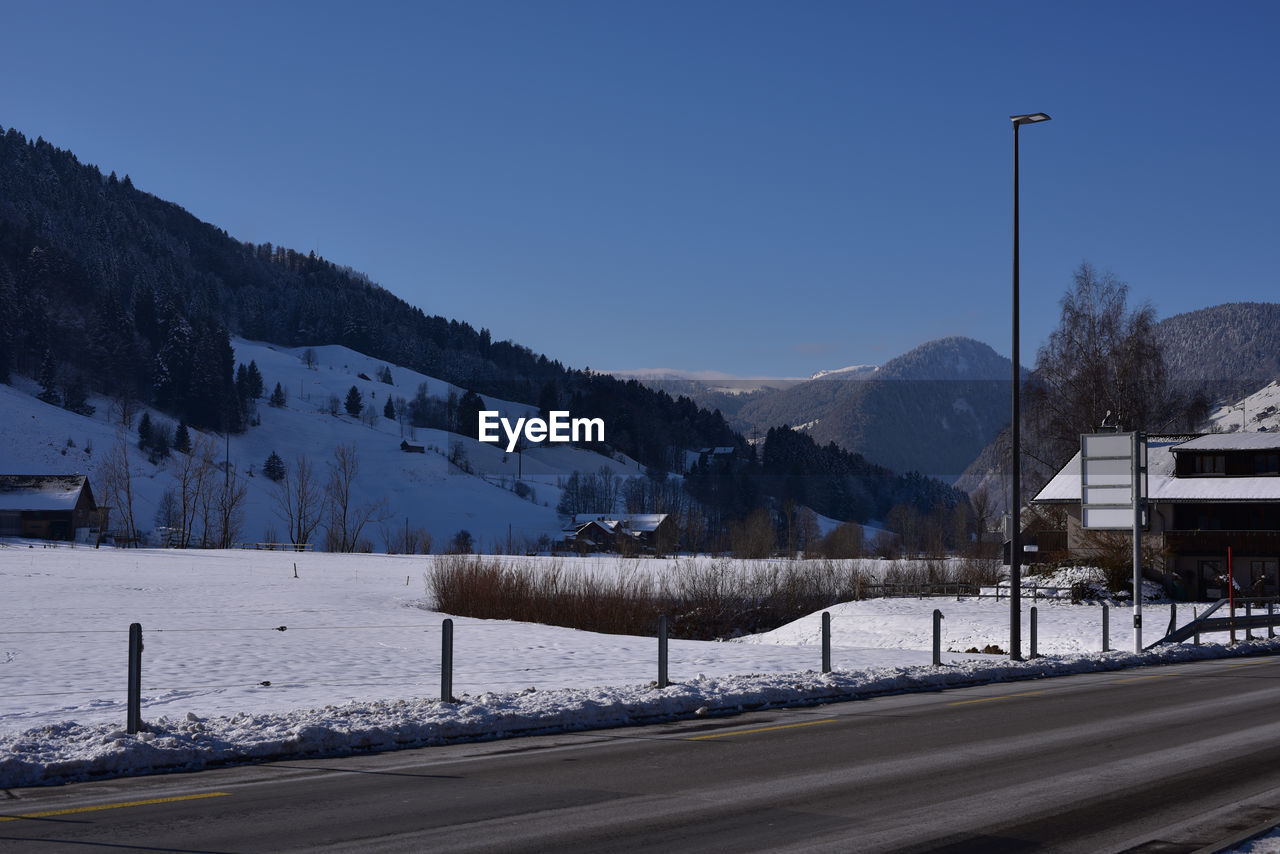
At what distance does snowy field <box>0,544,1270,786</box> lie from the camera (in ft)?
40.7

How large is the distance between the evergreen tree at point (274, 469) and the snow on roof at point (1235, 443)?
158 meters

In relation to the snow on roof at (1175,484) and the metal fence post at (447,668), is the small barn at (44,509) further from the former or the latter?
the metal fence post at (447,668)

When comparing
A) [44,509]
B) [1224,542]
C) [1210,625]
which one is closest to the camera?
[1210,625]

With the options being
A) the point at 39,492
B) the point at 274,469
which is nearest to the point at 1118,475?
the point at 39,492

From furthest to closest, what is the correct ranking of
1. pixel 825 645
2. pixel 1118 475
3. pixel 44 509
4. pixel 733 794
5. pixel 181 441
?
pixel 181 441 < pixel 44 509 < pixel 1118 475 < pixel 825 645 < pixel 733 794

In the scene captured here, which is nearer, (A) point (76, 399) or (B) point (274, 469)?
(B) point (274, 469)

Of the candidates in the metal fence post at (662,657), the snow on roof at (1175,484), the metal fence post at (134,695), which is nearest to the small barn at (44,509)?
the snow on roof at (1175,484)

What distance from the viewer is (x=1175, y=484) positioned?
188ft

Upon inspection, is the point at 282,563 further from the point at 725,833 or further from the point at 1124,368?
the point at 725,833

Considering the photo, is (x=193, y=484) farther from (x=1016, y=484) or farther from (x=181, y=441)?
(x=1016, y=484)

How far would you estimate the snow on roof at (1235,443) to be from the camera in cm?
5672

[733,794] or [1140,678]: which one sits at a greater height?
[733,794]

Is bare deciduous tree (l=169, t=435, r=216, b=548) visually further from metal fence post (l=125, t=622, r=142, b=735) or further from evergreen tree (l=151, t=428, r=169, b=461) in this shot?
metal fence post (l=125, t=622, r=142, b=735)

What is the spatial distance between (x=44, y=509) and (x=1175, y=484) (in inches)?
4345
